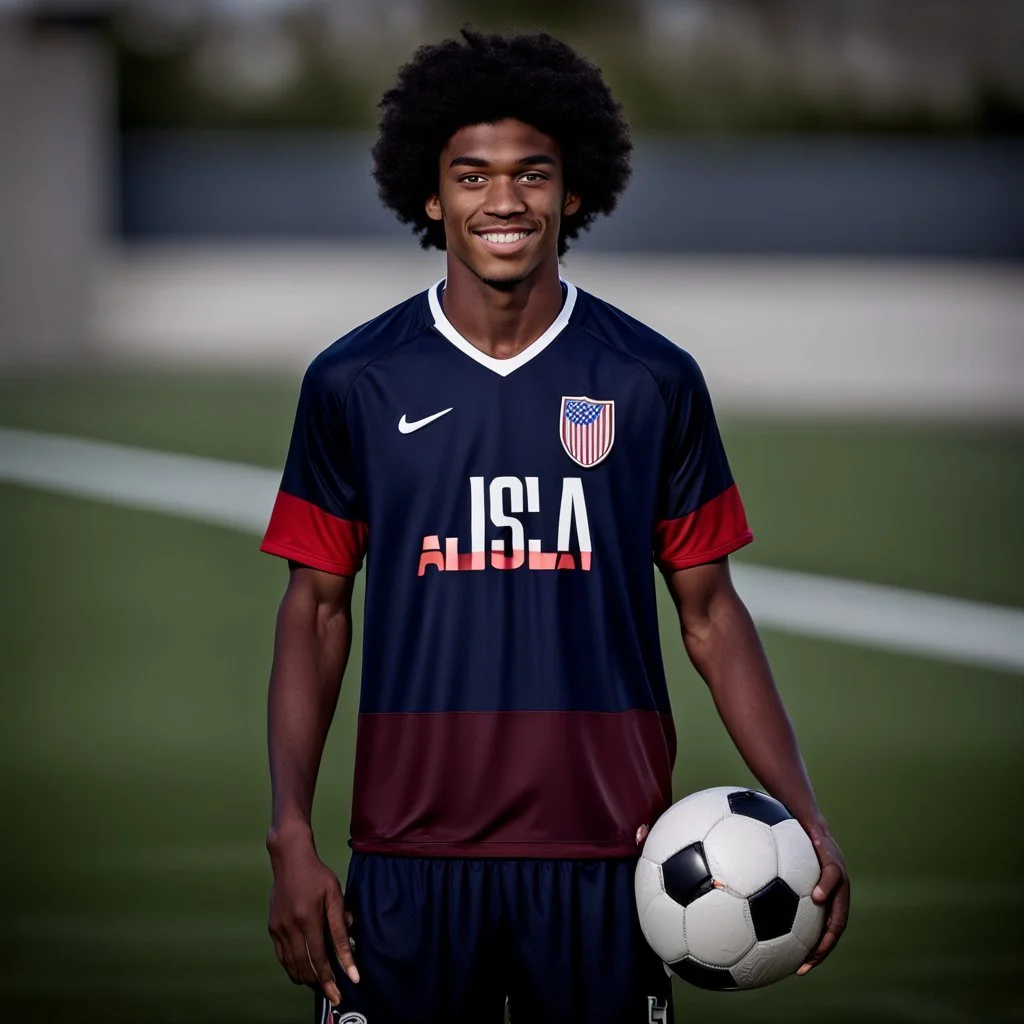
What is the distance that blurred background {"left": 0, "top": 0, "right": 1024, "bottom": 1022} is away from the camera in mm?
6449

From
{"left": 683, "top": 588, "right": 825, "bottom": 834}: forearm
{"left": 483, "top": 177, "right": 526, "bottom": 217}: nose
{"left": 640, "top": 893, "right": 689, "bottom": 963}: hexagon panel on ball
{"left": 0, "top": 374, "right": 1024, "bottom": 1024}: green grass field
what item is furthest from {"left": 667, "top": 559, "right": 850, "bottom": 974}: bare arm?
{"left": 0, "top": 374, "right": 1024, "bottom": 1024}: green grass field

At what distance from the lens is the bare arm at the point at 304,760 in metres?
3.18

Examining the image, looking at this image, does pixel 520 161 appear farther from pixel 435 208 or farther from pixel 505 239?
pixel 435 208

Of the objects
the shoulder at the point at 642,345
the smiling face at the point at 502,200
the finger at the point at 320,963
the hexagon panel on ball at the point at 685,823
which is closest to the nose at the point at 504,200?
the smiling face at the point at 502,200

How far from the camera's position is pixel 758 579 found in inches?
449

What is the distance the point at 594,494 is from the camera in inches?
131

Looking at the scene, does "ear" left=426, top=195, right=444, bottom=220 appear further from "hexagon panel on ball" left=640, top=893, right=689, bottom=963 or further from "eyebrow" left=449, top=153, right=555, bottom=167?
"hexagon panel on ball" left=640, top=893, right=689, bottom=963

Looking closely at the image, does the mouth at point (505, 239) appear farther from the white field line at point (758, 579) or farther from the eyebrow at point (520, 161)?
the white field line at point (758, 579)

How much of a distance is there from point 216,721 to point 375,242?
13555 mm

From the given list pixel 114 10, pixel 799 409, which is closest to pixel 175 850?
pixel 799 409

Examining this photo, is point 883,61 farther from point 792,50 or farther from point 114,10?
point 114,10

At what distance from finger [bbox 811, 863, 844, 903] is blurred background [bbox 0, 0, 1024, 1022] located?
2.25 metres

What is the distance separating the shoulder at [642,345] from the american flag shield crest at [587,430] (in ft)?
0.35

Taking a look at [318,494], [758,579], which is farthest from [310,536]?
[758,579]
